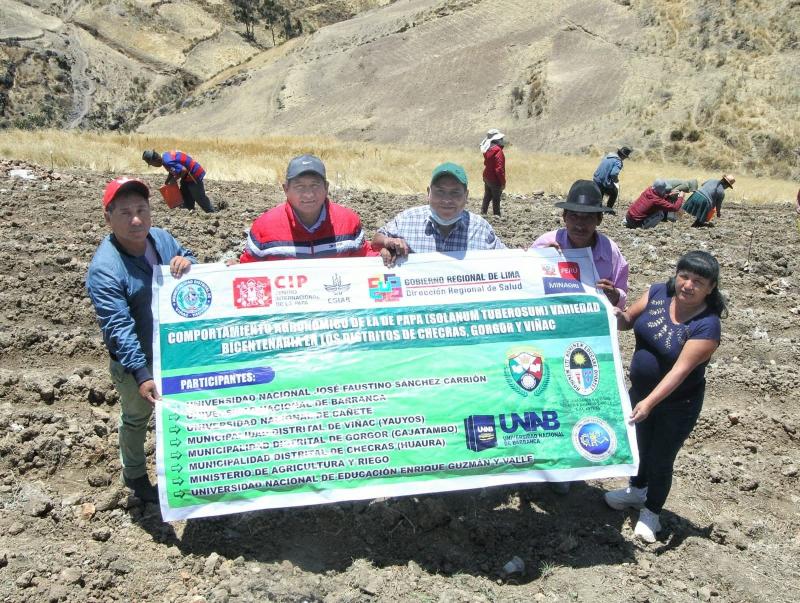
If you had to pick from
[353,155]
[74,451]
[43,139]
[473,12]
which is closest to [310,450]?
[74,451]

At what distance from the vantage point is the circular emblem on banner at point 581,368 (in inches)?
150

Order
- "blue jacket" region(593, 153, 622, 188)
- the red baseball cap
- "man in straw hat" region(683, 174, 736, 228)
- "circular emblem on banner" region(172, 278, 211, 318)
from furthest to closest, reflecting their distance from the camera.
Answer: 1. "blue jacket" region(593, 153, 622, 188)
2. "man in straw hat" region(683, 174, 736, 228)
3. "circular emblem on banner" region(172, 278, 211, 318)
4. the red baseball cap

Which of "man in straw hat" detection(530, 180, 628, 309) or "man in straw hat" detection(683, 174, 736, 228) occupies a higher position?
"man in straw hat" detection(683, 174, 736, 228)

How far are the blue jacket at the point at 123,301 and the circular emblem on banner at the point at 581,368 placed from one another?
86.8 inches

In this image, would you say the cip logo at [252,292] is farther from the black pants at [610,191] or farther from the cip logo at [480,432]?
the black pants at [610,191]

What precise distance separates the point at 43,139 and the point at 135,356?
1780 centimetres

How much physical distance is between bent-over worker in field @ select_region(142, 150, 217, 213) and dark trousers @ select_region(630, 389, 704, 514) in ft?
25.6

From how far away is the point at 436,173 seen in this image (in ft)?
12.7

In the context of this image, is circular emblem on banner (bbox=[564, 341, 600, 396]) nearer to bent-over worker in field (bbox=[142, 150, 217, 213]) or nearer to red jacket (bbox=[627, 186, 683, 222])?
bent-over worker in field (bbox=[142, 150, 217, 213])

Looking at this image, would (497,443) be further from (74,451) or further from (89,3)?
(89,3)

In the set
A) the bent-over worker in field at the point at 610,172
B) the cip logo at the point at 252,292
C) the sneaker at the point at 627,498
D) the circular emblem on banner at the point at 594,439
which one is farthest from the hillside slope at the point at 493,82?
the cip logo at the point at 252,292

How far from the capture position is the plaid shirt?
13.2 feet

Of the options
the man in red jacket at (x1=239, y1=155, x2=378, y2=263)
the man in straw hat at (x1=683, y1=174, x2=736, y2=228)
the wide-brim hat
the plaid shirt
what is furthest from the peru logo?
the man in straw hat at (x1=683, y1=174, x2=736, y2=228)

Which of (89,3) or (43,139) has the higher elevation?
(89,3)
